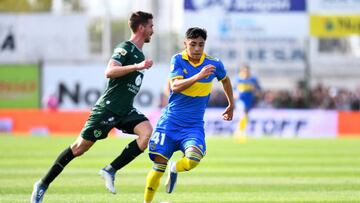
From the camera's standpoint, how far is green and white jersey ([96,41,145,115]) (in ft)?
39.5

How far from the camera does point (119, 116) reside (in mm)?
12172

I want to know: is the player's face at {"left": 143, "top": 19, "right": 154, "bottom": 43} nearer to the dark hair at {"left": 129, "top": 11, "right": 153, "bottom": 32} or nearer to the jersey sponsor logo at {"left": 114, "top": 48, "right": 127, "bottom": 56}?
the dark hair at {"left": 129, "top": 11, "right": 153, "bottom": 32}

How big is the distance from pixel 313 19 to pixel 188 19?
565 centimetres

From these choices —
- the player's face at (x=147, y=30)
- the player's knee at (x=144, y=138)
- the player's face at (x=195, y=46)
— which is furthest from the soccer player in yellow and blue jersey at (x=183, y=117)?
the player's face at (x=147, y=30)

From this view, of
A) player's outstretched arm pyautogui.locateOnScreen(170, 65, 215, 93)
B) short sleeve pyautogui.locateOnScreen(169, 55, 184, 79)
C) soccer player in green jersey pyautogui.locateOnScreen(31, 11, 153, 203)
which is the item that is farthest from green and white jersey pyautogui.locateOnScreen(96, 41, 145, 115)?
player's outstretched arm pyautogui.locateOnScreen(170, 65, 215, 93)

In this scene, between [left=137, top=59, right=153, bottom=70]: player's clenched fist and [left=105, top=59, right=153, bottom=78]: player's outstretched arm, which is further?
[left=105, top=59, right=153, bottom=78]: player's outstretched arm

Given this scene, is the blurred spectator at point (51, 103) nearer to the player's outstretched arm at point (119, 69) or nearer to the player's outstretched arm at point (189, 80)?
the player's outstretched arm at point (119, 69)

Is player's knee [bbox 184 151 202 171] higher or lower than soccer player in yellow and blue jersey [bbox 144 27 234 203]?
lower

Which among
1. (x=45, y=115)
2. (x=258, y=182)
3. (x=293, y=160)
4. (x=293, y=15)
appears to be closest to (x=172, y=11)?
(x=293, y=15)

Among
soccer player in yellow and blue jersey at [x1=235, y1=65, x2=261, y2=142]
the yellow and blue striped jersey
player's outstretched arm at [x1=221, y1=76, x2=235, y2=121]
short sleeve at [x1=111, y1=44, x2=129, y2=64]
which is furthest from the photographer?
soccer player in yellow and blue jersey at [x1=235, y1=65, x2=261, y2=142]

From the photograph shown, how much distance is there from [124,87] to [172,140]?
1.18 metres

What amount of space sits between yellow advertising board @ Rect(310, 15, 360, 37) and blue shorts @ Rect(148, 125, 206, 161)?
3135 centimetres

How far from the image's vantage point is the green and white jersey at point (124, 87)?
12.1 meters

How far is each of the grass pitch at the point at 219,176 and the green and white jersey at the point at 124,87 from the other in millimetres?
1343
